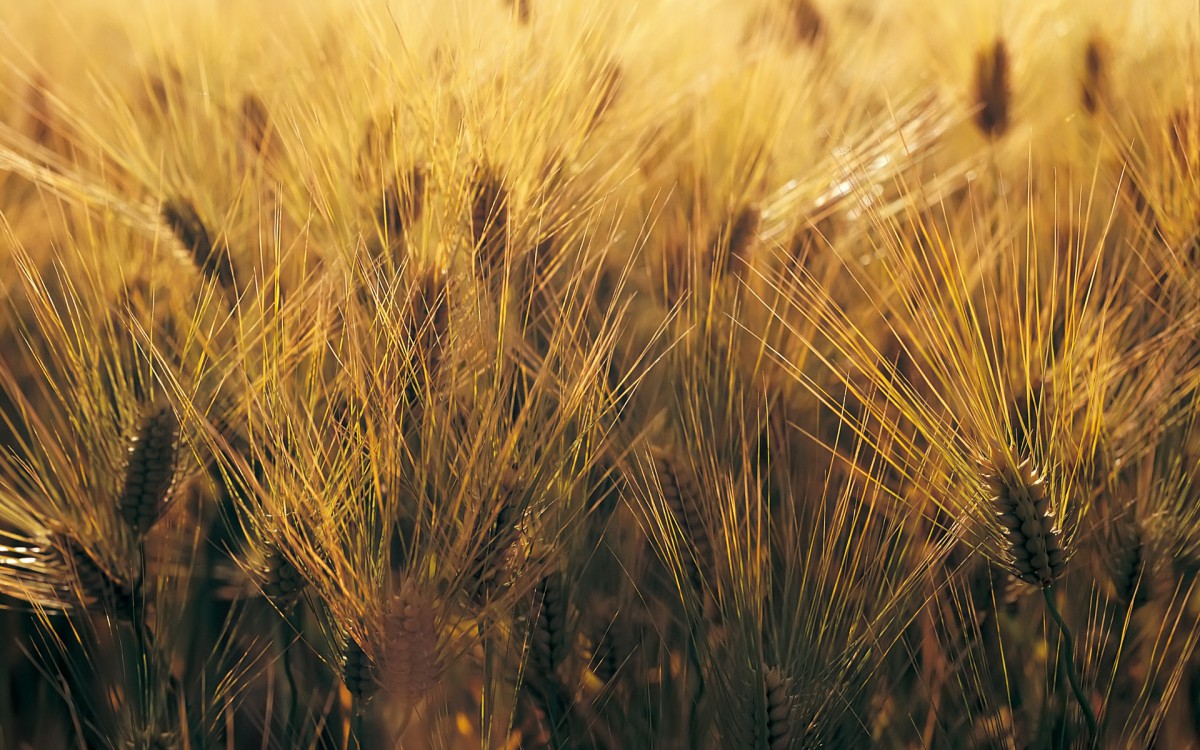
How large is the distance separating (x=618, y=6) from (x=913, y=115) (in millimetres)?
339

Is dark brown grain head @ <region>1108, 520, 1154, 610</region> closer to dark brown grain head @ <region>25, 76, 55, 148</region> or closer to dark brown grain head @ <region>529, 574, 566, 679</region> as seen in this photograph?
dark brown grain head @ <region>529, 574, 566, 679</region>

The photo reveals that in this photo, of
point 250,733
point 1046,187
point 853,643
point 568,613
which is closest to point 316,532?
point 568,613

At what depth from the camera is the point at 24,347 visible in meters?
0.74

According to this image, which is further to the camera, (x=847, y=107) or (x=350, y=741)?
(x=847, y=107)

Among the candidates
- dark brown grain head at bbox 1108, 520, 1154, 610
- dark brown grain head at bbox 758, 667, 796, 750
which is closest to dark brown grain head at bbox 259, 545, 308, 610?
dark brown grain head at bbox 758, 667, 796, 750

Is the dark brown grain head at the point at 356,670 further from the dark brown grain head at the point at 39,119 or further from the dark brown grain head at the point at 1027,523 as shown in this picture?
the dark brown grain head at the point at 39,119

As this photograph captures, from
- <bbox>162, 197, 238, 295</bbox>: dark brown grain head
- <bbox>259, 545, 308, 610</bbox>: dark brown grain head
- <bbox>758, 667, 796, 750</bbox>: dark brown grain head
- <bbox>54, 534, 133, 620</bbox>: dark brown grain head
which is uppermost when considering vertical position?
<bbox>162, 197, 238, 295</bbox>: dark brown grain head

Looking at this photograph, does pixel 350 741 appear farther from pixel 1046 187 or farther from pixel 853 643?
pixel 1046 187

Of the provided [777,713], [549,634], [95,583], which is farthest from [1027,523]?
[95,583]

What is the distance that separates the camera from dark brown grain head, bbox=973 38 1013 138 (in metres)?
0.93

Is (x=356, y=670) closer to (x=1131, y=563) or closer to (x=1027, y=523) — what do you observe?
(x=1027, y=523)

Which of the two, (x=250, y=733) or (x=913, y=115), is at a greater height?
(x=913, y=115)

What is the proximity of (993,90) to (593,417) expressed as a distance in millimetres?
633

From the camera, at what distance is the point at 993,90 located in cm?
95
